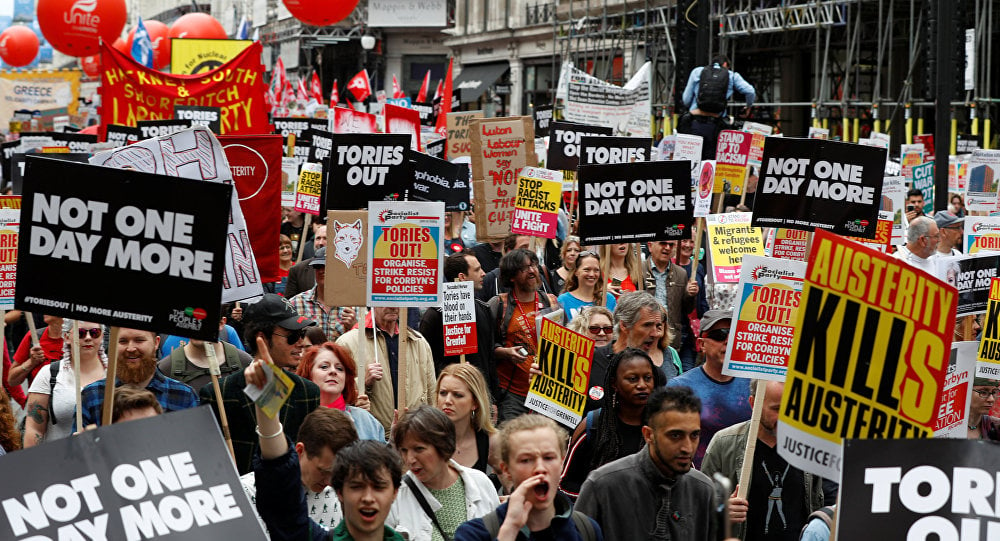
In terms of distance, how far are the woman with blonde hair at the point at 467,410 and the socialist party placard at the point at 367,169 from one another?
4.09 metres

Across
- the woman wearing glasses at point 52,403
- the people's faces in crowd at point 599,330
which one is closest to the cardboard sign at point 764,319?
the people's faces in crowd at point 599,330

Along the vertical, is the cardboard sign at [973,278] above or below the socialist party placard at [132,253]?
below

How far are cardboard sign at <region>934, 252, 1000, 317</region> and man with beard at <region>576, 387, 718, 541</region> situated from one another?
12.0 feet

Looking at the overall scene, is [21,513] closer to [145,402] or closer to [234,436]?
[145,402]

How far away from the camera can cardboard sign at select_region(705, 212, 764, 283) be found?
398 inches

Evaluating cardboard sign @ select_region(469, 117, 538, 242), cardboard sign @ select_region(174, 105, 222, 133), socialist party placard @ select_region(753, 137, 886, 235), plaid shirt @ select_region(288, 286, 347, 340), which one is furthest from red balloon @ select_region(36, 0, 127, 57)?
socialist party placard @ select_region(753, 137, 886, 235)

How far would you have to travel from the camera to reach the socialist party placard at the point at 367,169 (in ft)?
33.3

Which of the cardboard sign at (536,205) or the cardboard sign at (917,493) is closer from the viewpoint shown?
the cardboard sign at (917,493)

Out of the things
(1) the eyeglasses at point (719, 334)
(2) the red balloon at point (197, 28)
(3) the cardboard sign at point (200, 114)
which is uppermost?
(2) the red balloon at point (197, 28)

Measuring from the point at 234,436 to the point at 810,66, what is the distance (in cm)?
2747

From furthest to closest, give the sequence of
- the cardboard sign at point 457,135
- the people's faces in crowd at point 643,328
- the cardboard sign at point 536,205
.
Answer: the cardboard sign at point 457,135, the cardboard sign at point 536,205, the people's faces in crowd at point 643,328

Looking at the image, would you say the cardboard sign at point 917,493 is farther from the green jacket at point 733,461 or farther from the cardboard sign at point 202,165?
the cardboard sign at point 202,165

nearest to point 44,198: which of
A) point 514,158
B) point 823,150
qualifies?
point 823,150

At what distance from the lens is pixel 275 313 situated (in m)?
6.97
